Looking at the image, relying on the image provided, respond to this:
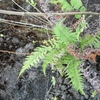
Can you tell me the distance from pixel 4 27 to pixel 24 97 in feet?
4.55

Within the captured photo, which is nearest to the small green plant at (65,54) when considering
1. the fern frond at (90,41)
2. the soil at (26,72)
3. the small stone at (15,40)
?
the fern frond at (90,41)

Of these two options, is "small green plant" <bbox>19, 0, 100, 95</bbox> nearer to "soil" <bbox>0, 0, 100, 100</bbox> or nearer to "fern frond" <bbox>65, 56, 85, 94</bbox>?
"fern frond" <bbox>65, 56, 85, 94</bbox>

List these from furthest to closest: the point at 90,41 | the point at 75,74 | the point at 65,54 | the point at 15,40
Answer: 1. the point at 15,40
2. the point at 65,54
3. the point at 90,41
4. the point at 75,74

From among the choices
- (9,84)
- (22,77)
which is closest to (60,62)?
(22,77)

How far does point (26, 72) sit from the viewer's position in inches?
156

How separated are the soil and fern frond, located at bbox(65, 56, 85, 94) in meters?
0.44

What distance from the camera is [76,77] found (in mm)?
3008

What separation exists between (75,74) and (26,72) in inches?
47.0

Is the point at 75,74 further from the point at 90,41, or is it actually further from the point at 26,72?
the point at 26,72

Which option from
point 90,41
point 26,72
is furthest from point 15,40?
point 90,41

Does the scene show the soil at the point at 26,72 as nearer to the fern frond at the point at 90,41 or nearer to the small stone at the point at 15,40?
the small stone at the point at 15,40

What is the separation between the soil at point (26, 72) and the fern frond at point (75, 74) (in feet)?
1.43

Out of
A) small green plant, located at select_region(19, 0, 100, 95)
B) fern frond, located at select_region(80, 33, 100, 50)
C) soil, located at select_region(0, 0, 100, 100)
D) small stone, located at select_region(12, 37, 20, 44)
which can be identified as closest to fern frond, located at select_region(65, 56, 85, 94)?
small green plant, located at select_region(19, 0, 100, 95)

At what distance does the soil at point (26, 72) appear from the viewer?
3.67 metres
